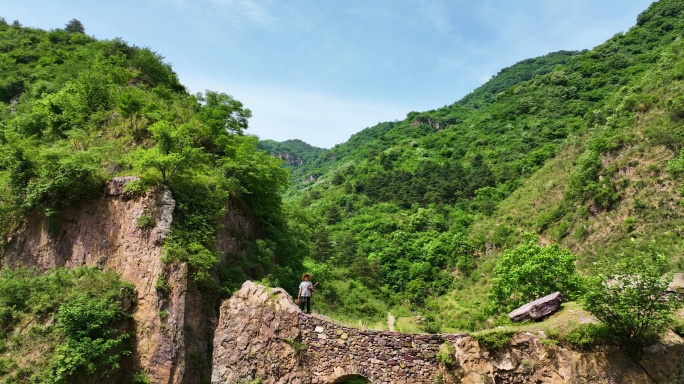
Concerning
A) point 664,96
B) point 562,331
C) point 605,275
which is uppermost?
point 664,96

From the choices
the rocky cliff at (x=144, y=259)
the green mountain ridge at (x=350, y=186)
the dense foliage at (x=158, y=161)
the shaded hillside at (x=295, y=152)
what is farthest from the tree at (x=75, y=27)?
the shaded hillside at (x=295, y=152)

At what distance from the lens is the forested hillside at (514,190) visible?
2700 centimetres

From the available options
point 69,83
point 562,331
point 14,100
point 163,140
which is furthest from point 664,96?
point 14,100

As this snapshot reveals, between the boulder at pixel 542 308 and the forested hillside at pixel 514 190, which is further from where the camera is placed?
the forested hillside at pixel 514 190

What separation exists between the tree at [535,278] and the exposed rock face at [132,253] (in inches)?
521

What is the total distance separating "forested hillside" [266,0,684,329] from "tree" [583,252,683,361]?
161 cm

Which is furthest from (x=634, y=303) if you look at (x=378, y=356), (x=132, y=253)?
(x=132, y=253)

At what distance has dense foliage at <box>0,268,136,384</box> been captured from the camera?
12008 mm

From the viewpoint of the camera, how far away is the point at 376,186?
6812 cm

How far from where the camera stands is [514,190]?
5272cm

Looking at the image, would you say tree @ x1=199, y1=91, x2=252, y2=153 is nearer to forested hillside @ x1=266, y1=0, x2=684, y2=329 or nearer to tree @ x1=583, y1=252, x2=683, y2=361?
forested hillside @ x1=266, y1=0, x2=684, y2=329

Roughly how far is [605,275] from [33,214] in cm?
2046

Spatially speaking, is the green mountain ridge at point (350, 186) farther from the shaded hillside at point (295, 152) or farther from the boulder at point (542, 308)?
A: the shaded hillside at point (295, 152)

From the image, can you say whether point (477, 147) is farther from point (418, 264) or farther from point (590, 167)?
point (590, 167)
